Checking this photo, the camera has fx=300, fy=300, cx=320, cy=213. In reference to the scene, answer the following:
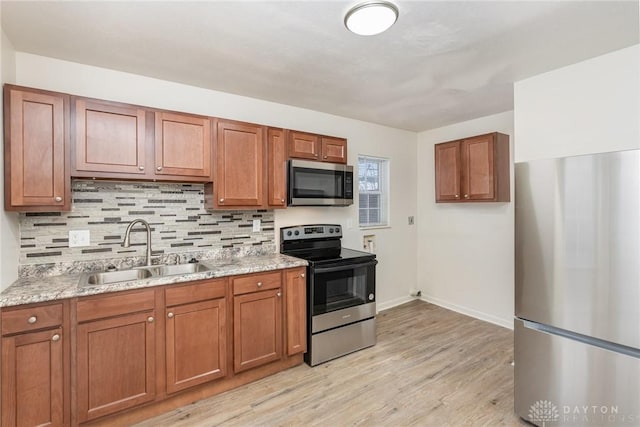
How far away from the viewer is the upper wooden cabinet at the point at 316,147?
290cm

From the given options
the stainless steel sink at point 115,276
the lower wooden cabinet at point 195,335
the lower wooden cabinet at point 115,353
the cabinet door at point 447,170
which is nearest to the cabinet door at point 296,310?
the lower wooden cabinet at point 195,335

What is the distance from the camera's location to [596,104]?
201 centimetres

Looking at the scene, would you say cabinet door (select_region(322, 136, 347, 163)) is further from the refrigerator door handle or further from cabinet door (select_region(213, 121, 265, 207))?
the refrigerator door handle

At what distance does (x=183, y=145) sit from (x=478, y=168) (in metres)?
3.09

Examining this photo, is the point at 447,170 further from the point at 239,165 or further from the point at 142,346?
the point at 142,346

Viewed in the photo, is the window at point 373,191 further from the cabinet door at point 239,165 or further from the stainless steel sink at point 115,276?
the stainless steel sink at point 115,276

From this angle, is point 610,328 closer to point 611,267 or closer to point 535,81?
point 611,267

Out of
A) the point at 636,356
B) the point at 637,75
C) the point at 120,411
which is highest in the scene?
the point at 637,75

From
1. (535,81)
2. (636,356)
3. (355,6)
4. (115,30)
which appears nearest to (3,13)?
(115,30)

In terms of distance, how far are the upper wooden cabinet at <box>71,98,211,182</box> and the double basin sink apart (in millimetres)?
717

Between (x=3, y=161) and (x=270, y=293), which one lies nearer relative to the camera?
(x=3, y=161)

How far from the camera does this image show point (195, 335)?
7.07 feet

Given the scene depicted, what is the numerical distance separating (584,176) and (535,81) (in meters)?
1.09

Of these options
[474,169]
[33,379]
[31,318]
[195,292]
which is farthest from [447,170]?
[33,379]
